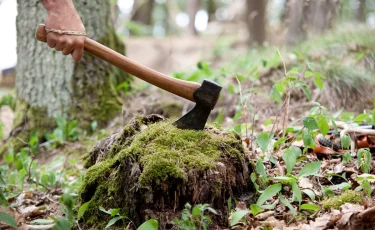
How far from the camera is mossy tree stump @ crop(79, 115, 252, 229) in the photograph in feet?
7.51

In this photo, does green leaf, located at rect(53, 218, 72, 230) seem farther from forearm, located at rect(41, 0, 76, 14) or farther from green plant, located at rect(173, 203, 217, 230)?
forearm, located at rect(41, 0, 76, 14)

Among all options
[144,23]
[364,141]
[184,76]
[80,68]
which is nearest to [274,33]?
[144,23]

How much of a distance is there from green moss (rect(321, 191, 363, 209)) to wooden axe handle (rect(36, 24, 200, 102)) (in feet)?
3.27

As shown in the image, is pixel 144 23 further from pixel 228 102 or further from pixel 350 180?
pixel 350 180

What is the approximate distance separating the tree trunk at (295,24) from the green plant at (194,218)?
5584 millimetres

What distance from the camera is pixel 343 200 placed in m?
2.43

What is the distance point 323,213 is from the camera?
2.40 m

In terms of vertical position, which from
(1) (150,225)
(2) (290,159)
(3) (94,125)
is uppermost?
(2) (290,159)

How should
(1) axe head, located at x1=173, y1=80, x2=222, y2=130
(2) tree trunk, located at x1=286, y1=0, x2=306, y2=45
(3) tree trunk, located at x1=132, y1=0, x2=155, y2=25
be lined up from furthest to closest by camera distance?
(3) tree trunk, located at x1=132, y1=0, x2=155, y2=25 < (2) tree trunk, located at x1=286, y1=0, x2=306, y2=45 < (1) axe head, located at x1=173, y1=80, x2=222, y2=130

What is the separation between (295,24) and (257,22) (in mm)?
4059

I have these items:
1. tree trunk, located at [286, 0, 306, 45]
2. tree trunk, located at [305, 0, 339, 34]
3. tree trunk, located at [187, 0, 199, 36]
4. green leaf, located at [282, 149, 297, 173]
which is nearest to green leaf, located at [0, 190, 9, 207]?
green leaf, located at [282, 149, 297, 173]

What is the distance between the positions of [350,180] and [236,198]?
761 mm

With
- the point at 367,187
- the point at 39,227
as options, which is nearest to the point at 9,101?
the point at 39,227

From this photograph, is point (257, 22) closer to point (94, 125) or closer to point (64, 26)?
point (94, 125)
